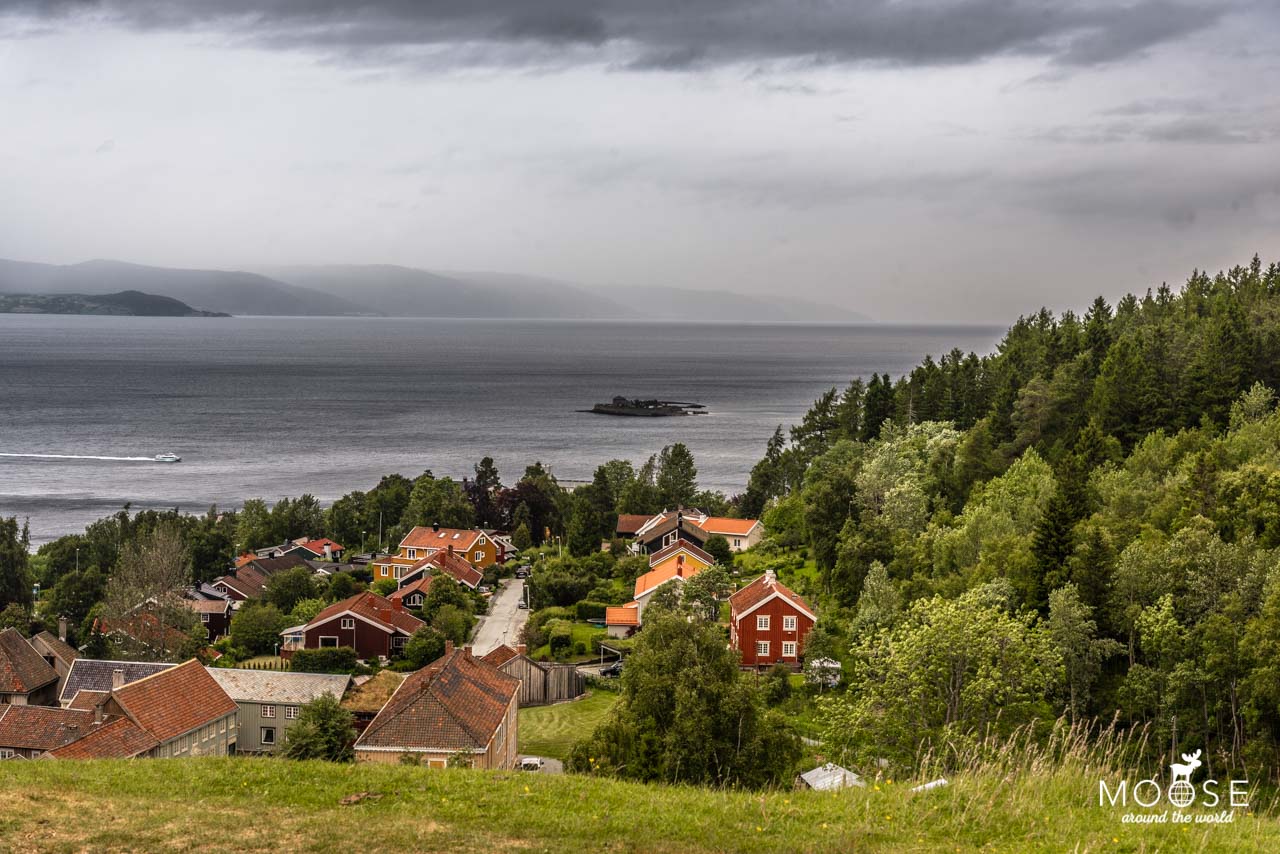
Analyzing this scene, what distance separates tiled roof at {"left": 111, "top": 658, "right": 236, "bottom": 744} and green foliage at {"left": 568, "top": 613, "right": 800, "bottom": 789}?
13090 mm

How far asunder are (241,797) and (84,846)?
191 centimetres

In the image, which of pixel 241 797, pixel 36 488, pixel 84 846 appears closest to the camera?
pixel 84 846

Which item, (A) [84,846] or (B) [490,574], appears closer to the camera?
(A) [84,846]

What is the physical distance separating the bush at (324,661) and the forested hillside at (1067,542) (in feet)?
61.4

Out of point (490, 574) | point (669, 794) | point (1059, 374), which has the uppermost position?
point (1059, 374)

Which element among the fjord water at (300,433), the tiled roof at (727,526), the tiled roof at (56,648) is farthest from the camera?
the fjord water at (300,433)

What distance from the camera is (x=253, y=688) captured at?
105ft

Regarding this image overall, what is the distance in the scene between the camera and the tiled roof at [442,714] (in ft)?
76.4

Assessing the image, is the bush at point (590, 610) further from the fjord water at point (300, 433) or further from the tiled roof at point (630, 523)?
the fjord water at point (300, 433)

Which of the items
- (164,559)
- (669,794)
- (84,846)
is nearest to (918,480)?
(164,559)

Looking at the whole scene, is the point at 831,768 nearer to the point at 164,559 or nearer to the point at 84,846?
the point at 84,846

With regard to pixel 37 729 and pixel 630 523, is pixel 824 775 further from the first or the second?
pixel 630 523

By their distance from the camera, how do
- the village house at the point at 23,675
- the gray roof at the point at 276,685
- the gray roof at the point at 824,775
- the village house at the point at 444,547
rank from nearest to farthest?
the gray roof at the point at 824,775 < the gray roof at the point at 276,685 < the village house at the point at 23,675 < the village house at the point at 444,547

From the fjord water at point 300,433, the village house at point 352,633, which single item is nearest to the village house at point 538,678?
the village house at point 352,633
